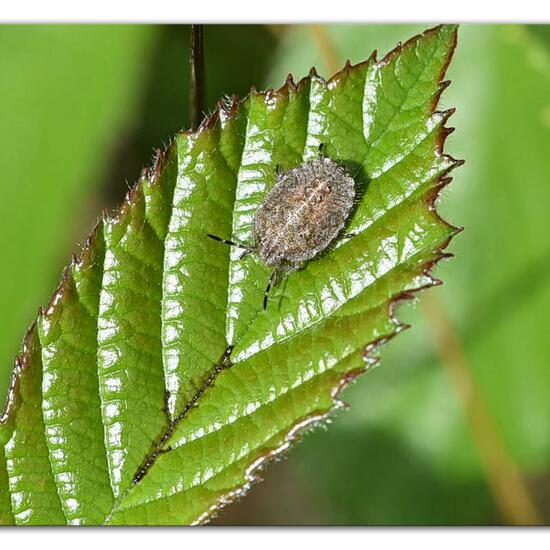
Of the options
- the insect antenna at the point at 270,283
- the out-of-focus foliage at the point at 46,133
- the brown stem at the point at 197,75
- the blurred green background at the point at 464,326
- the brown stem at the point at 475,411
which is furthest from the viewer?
the blurred green background at the point at 464,326

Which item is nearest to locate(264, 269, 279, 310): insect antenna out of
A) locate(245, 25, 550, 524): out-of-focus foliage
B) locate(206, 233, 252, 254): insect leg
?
locate(206, 233, 252, 254): insect leg

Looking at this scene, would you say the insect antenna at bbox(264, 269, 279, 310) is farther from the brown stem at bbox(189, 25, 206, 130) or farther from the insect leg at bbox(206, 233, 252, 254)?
the brown stem at bbox(189, 25, 206, 130)

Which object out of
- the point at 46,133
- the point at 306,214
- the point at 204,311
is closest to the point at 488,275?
the point at 306,214

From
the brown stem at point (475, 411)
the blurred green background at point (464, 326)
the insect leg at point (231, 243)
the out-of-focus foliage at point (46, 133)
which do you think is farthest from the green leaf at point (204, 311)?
the brown stem at point (475, 411)

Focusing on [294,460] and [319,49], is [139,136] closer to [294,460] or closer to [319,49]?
[319,49]

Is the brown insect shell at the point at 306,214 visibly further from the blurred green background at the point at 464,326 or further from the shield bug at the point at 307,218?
the blurred green background at the point at 464,326

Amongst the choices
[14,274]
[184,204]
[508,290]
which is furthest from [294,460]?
[184,204]

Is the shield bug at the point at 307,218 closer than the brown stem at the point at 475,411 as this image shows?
Yes

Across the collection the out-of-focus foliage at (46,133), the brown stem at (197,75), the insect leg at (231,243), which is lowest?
the insect leg at (231,243)
